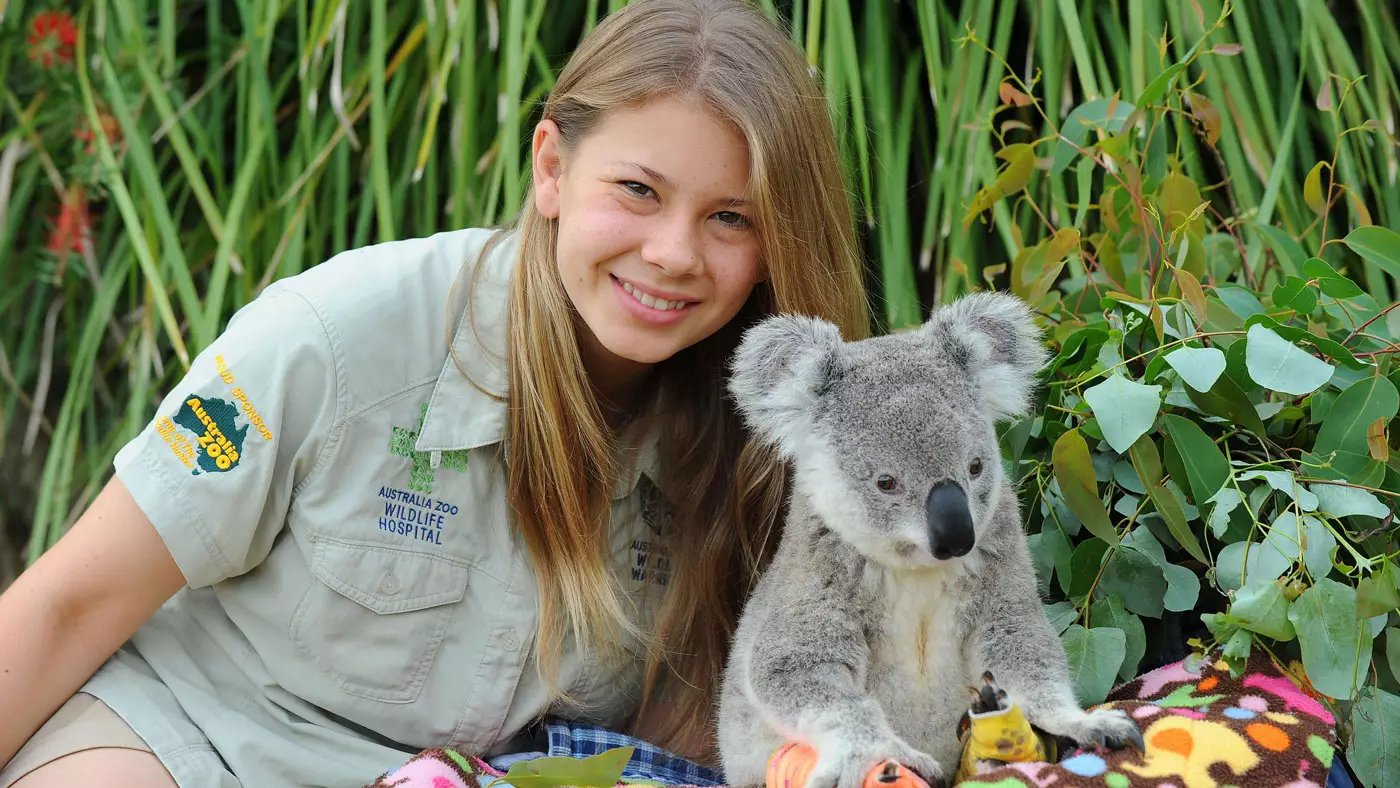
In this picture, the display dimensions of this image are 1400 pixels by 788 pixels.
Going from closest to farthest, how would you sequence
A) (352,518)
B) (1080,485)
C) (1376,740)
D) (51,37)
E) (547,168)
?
(1376,740)
(1080,485)
(352,518)
(547,168)
(51,37)

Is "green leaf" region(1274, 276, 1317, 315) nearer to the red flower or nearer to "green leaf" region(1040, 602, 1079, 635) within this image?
"green leaf" region(1040, 602, 1079, 635)

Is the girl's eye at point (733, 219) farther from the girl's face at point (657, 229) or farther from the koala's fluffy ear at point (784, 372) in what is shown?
the koala's fluffy ear at point (784, 372)

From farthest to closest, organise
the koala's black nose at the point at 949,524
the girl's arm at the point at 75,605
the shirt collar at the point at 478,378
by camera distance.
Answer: the shirt collar at the point at 478,378 < the girl's arm at the point at 75,605 < the koala's black nose at the point at 949,524

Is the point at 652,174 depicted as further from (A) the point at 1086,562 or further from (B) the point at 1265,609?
(B) the point at 1265,609

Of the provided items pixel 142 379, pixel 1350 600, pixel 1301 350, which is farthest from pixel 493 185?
pixel 1350 600

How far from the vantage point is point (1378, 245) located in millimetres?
1743

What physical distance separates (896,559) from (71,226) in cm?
241

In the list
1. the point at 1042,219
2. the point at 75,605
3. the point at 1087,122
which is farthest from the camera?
the point at 1042,219

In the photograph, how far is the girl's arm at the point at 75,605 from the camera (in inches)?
66.8

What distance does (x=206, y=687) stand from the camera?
74.4 inches

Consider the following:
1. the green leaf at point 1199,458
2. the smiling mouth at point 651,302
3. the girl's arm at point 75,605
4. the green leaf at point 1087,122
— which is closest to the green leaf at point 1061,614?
the green leaf at point 1199,458

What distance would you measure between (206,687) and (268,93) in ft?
5.04

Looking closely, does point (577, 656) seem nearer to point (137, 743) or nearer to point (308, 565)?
point (308, 565)

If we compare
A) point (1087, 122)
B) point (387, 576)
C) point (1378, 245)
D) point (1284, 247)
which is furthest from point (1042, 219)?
point (387, 576)
